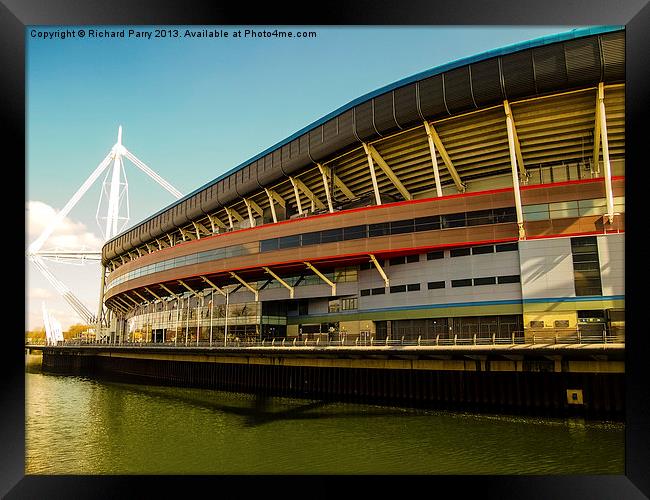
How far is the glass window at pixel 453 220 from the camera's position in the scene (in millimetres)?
43750

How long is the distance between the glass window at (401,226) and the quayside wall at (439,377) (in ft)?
40.1

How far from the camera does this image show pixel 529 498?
977 cm

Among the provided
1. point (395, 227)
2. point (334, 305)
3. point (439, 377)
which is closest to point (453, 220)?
point (395, 227)

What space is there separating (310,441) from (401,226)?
24.4m

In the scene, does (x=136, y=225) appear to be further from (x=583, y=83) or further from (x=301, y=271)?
(x=583, y=83)

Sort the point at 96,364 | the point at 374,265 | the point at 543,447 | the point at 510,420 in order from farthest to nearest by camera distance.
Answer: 1. the point at 96,364
2. the point at 374,265
3. the point at 510,420
4. the point at 543,447

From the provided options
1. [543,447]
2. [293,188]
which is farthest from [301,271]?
[543,447]

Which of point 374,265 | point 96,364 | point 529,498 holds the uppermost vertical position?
point 374,265

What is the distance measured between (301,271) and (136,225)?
166ft

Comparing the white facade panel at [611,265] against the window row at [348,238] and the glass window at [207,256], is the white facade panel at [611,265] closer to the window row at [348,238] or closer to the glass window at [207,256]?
the window row at [348,238]

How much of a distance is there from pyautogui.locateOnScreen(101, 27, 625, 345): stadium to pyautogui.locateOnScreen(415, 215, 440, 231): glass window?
0.12 m

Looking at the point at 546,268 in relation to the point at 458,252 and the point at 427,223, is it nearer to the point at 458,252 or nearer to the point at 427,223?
the point at 458,252

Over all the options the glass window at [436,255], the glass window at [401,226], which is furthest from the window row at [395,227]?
the glass window at [436,255]
